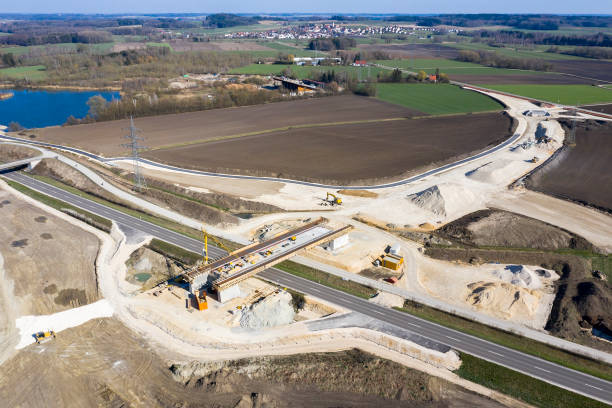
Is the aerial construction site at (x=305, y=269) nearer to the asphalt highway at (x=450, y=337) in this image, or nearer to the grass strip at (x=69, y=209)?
the asphalt highway at (x=450, y=337)

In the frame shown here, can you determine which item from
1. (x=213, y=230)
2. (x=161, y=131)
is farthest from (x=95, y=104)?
(x=213, y=230)

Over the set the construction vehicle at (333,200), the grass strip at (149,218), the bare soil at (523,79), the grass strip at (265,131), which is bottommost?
the grass strip at (149,218)

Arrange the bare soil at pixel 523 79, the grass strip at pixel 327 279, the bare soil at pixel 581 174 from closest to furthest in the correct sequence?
the grass strip at pixel 327 279 → the bare soil at pixel 581 174 → the bare soil at pixel 523 79

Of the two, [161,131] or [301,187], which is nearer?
[301,187]

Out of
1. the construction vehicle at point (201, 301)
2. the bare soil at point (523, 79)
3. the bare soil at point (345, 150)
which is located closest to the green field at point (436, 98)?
the bare soil at point (345, 150)

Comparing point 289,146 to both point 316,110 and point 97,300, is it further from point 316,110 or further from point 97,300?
point 97,300

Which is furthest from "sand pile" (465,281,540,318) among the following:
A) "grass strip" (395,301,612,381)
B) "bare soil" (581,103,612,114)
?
"bare soil" (581,103,612,114)

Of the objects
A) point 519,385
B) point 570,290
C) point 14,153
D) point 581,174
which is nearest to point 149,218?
point 14,153
